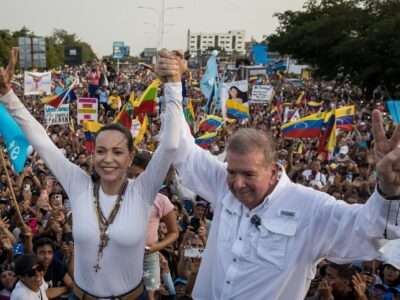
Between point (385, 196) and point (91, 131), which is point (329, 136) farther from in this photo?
point (385, 196)

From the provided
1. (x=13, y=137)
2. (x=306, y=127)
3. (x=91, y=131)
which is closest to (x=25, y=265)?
(x=13, y=137)

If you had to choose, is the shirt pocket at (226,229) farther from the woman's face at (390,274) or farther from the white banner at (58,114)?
the white banner at (58,114)

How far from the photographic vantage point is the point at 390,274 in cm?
395

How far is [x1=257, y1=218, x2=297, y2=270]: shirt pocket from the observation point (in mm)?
2014

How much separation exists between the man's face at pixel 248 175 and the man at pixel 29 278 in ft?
6.25

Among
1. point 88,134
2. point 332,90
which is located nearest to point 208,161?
point 88,134

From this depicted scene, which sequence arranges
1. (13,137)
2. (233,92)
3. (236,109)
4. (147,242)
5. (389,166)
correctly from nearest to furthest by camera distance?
(389,166) → (147,242) → (13,137) → (236,109) → (233,92)

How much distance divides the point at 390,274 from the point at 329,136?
5.54 meters

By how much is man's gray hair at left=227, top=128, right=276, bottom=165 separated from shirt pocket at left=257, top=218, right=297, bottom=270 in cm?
27

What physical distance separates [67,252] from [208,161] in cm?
238

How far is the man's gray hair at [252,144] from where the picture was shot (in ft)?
6.72

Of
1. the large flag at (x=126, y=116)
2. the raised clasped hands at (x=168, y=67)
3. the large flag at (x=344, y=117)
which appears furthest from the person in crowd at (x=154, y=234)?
the large flag at (x=344, y=117)

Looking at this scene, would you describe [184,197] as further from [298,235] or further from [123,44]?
[123,44]

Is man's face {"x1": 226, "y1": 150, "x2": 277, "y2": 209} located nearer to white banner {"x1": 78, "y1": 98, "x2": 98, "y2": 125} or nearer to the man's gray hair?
the man's gray hair
